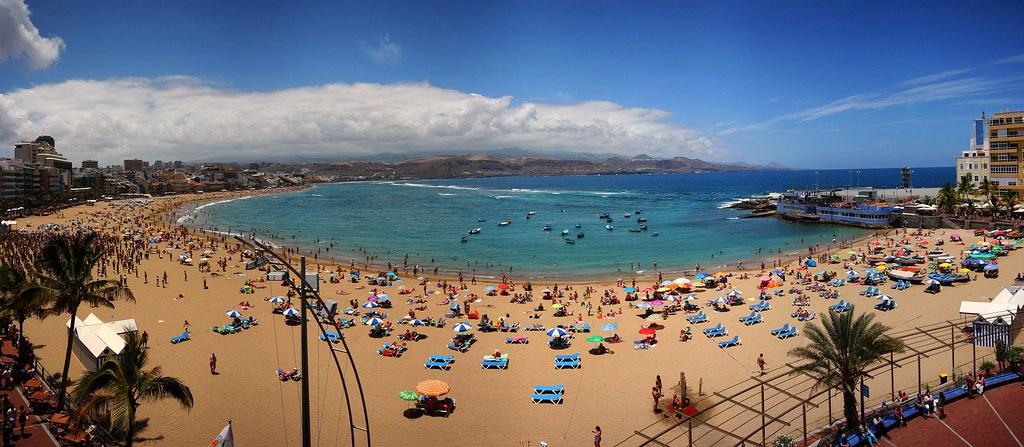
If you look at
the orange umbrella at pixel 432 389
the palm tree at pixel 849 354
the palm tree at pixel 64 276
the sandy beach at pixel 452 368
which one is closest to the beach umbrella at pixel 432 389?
the orange umbrella at pixel 432 389

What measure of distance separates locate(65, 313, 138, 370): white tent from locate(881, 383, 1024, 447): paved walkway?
19708mm

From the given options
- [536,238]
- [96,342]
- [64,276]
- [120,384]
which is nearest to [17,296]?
[64,276]

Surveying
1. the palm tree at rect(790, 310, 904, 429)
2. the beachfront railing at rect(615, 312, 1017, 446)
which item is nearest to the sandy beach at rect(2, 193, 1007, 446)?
the beachfront railing at rect(615, 312, 1017, 446)

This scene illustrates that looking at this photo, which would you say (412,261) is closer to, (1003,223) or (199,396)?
(199,396)

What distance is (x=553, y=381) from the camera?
1741 centimetres

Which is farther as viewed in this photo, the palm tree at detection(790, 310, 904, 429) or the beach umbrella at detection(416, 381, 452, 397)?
the beach umbrella at detection(416, 381, 452, 397)

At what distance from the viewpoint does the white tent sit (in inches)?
659

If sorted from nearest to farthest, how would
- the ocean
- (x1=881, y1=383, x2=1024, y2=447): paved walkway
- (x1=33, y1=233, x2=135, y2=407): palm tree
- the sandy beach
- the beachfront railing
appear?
(x1=881, y1=383, x2=1024, y2=447): paved walkway < the beachfront railing < (x1=33, y1=233, x2=135, y2=407): palm tree < the sandy beach < the ocean

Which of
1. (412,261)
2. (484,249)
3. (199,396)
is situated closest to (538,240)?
(484,249)

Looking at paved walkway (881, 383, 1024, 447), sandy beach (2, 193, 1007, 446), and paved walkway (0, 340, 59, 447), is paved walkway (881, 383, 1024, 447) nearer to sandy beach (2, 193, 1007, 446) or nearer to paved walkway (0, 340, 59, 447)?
sandy beach (2, 193, 1007, 446)

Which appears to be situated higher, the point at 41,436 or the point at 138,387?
the point at 138,387

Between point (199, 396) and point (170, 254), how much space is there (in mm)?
30417

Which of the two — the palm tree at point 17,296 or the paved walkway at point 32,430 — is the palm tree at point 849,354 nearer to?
the paved walkway at point 32,430

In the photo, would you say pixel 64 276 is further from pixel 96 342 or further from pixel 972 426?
pixel 972 426
